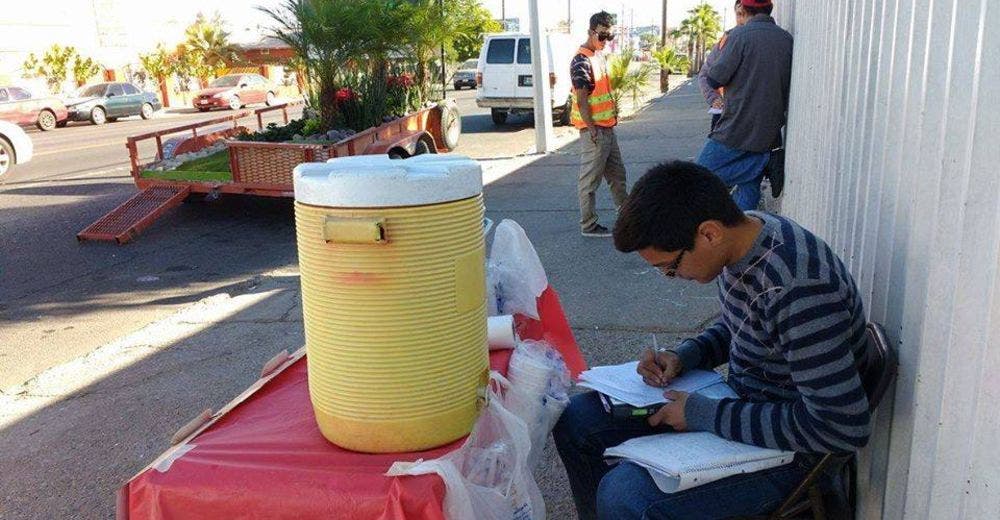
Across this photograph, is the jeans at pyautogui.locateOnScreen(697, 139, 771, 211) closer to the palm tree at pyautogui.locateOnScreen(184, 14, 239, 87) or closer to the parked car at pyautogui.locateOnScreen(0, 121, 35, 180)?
the parked car at pyautogui.locateOnScreen(0, 121, 35, 180)

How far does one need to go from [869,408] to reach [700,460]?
1.36 ft

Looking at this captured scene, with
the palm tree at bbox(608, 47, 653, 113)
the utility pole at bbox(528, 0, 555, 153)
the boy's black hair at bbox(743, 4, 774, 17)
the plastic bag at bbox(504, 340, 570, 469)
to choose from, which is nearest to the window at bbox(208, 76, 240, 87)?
the palm tree at bbox(608, 47, 653, 113)

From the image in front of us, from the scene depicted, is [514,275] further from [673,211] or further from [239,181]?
[239,181]

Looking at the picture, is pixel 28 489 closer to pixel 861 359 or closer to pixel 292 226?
pixel 861 359

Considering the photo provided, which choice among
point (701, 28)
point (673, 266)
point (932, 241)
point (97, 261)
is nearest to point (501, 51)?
point (97, 261)

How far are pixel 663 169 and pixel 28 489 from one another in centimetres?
302

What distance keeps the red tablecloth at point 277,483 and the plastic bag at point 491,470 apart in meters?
0.03

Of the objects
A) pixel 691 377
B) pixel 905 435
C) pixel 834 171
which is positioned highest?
pixel 834 171

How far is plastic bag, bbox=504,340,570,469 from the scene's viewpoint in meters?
2.26

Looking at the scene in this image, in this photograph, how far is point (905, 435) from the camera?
5.41 ft

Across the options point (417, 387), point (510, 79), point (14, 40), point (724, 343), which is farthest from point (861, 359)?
point (14, 40)

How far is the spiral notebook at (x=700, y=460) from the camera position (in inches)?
74.9

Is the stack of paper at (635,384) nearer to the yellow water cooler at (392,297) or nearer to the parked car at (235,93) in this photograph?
the yellow water cooler at (392,297)

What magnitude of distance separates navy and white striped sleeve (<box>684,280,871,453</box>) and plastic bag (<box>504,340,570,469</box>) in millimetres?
688
